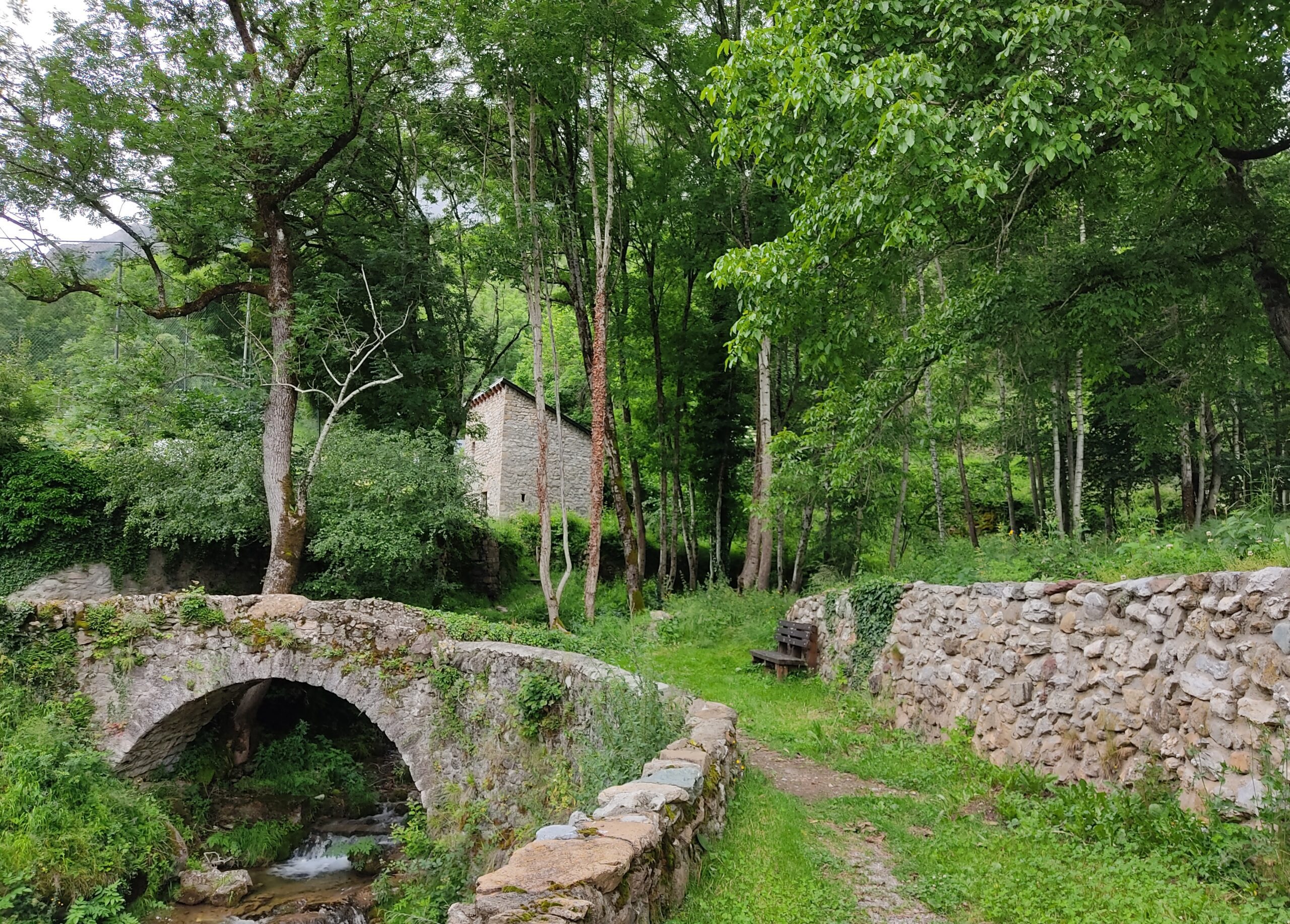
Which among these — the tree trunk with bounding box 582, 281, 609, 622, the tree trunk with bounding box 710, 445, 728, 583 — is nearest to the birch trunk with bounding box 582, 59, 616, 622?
A: the tree trunk with bounding box 582, 281, 609, 622

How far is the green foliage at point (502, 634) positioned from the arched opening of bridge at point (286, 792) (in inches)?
92.8

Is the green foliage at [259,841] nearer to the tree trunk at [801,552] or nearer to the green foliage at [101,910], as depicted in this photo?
the green foliage at [101,910]

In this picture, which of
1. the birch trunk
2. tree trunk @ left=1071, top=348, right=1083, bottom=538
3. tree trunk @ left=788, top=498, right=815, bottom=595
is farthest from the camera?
tree trunk @ left=788, top=498, right=815, bottom=595

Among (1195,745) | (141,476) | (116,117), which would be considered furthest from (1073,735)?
(116,117)

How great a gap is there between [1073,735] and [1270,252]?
5.08 meters

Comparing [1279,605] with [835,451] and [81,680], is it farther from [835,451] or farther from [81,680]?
[81,680]

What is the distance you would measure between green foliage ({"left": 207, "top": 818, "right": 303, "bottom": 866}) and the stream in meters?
0.12

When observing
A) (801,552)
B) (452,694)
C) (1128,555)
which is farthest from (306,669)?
(801,552)

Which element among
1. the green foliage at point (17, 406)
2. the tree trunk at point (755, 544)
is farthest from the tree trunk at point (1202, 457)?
the green foliage at point (17, 406)

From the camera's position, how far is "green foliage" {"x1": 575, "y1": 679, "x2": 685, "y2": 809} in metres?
4.59

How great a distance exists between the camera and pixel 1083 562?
5.62 meters

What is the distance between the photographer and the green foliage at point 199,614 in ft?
30.5

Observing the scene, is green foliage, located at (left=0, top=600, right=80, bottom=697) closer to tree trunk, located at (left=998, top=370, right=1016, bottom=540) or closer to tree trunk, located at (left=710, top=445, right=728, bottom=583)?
tree trunk, located at (left=710, top=445, right=728, bottom=583)

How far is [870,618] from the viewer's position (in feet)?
27.0
